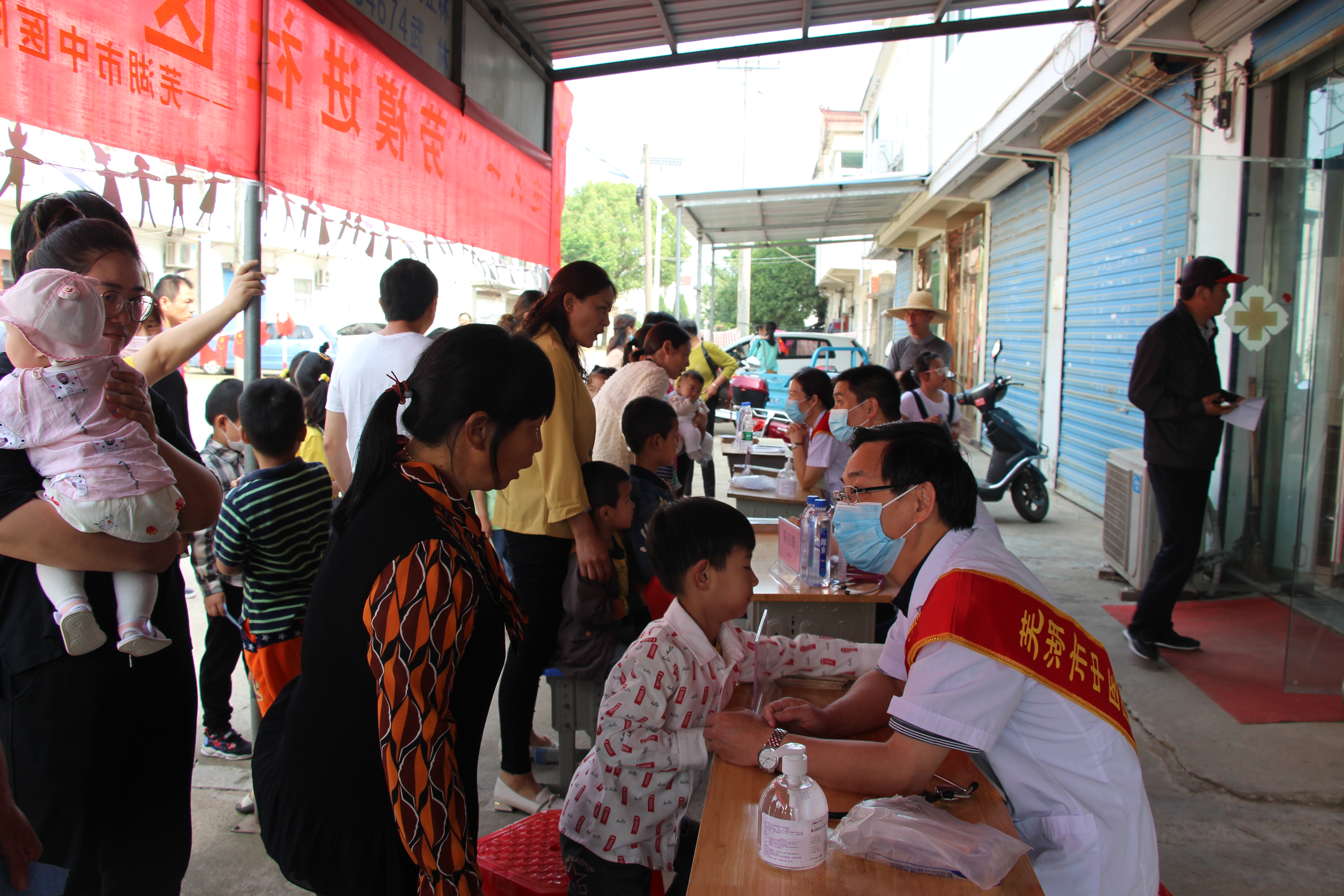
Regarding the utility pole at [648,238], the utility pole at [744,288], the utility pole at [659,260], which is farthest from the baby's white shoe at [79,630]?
the utility pole at [744,288]

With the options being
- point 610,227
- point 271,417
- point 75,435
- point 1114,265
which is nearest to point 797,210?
point 1114,265

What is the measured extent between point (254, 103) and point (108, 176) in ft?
1.94

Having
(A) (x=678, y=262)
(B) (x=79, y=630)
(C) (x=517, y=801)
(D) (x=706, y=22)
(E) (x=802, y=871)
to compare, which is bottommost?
(C) (x=517, y=801)

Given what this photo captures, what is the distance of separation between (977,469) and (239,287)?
951 centimetres

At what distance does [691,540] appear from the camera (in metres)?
2.03

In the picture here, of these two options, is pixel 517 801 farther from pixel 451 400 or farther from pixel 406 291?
pixel 451 400

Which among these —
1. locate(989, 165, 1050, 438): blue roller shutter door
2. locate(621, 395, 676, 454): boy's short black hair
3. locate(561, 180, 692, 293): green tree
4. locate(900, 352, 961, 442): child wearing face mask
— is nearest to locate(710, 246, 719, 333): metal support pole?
locate(989, 165, 1050, 438): blue roller shutter door

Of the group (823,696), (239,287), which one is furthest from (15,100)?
(823,696)

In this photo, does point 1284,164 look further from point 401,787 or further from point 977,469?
point 977,469

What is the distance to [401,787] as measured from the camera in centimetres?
115

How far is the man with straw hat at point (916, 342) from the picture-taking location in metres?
6.57

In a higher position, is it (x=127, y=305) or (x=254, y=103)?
(x=254, y=103)

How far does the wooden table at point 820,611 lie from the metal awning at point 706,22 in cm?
270

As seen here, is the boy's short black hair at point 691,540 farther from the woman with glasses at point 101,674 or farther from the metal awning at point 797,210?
the metal awning at point 797,210
